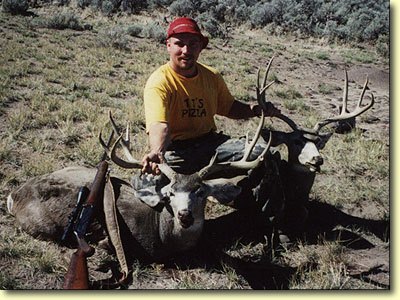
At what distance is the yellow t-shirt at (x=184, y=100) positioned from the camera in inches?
160

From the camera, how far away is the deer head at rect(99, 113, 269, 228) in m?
3.59

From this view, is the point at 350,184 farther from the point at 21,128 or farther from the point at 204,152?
the point at 21,128

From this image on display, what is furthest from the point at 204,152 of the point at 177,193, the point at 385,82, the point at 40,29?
the point at 40,29

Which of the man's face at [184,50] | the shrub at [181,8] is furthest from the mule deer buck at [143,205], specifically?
the shrub at [181,8]

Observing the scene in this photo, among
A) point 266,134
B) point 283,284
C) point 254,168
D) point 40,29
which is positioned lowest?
point 283,284

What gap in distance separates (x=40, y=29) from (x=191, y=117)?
1178 cm

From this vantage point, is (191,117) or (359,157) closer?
(191,117)

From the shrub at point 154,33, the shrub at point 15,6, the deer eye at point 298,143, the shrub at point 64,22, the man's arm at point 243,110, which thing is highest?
the shrub at point 15,6

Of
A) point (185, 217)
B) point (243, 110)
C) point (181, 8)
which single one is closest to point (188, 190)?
point (185, 217)

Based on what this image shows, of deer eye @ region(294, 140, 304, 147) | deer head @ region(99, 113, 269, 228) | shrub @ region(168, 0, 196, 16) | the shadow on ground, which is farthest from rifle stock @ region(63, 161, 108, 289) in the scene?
shrub @ region(168, 0, 196, 16)

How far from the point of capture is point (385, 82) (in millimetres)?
10523

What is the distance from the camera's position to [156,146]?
3760 mm

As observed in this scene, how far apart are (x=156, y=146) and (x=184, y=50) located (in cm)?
94

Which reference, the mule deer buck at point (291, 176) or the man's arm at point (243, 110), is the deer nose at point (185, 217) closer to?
the mule deer buck at point (291, 176)
